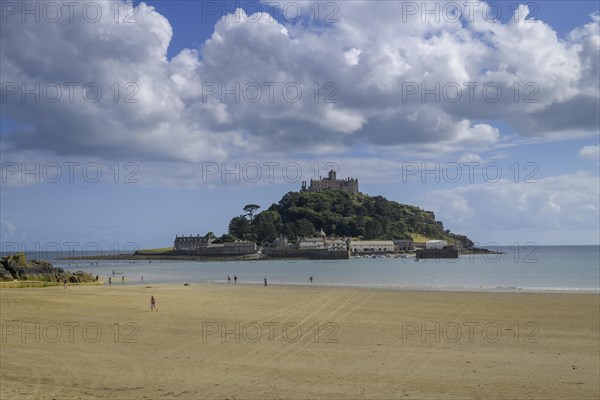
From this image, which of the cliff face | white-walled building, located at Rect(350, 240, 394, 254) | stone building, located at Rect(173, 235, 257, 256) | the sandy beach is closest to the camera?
the sandy beach

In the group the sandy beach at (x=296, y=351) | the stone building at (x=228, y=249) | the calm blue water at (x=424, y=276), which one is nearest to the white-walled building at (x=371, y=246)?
the stone building at (x=228, y=249)

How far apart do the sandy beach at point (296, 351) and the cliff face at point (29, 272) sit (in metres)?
22.1

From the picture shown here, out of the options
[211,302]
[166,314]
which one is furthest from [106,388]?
[211,302]

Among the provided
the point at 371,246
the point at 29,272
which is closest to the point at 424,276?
the point at 29,272

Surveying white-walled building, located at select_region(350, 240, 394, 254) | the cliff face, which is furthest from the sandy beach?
white-walled building, located at select_region(350, 240, 394, 254)

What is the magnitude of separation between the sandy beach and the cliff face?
22.1 metres

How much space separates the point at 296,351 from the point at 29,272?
43117mm

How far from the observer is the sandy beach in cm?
1230

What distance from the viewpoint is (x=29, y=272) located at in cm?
5144

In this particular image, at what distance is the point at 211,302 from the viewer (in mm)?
33125

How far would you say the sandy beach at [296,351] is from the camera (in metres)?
12.3

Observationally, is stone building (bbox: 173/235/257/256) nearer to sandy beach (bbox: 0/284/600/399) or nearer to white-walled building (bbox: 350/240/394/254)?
Answer: white-walled building (bbox: 350/240/394/254)

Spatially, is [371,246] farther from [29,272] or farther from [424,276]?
[29,272]

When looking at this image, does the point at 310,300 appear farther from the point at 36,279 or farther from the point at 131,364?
the point at 36,279
